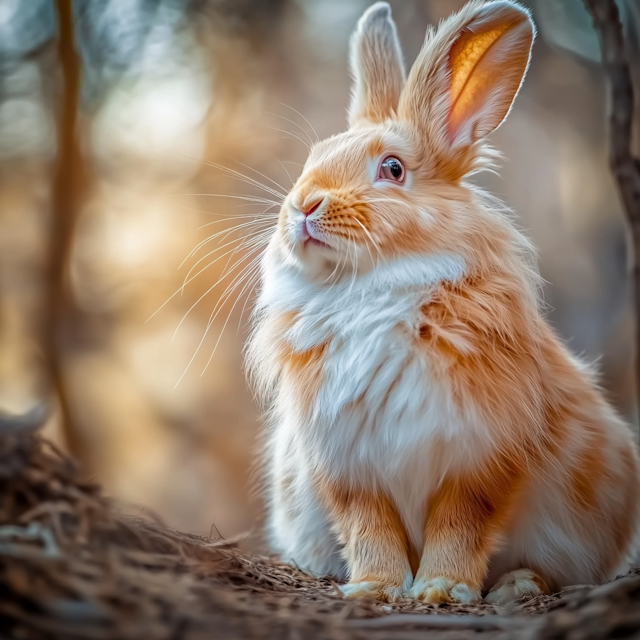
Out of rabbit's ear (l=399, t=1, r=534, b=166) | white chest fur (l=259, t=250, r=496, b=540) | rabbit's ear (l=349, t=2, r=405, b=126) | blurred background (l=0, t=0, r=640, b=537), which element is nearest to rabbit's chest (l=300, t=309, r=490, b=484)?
white chest fur (l=259, t=250, r=496, b=540)

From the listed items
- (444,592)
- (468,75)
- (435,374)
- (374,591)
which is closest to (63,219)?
(468,75)

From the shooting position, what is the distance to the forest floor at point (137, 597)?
96 cm

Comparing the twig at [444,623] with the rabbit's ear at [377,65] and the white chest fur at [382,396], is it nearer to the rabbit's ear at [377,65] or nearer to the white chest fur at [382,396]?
the white chest fur at [382,396]

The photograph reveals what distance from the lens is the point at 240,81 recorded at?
9.84 feet

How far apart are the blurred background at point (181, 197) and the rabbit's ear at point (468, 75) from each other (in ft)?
2.96

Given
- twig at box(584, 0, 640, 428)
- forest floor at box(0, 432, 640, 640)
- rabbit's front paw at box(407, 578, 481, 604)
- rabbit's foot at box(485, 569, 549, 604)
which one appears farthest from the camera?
rabbit's foot at box(485, 569, 549, 604)

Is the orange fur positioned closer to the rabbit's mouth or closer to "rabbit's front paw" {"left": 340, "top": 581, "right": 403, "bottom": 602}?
"rabbit's front paw" {"left": 340, "top": 581, "right": 403, "bottom": 602}

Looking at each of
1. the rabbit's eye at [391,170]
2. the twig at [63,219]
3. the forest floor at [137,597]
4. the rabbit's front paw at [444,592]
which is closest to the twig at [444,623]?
the forest floor at [137,597]

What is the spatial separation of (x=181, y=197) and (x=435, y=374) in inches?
68.7

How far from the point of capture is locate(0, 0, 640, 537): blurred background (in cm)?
275

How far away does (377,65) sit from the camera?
2150 mm

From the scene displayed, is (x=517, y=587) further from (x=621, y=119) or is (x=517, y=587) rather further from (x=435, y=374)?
(x=621, y=119)

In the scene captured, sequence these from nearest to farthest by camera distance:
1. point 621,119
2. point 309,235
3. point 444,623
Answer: point 444,623 → point 621,119 → point 309,235

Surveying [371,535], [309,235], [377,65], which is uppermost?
[377,65]
